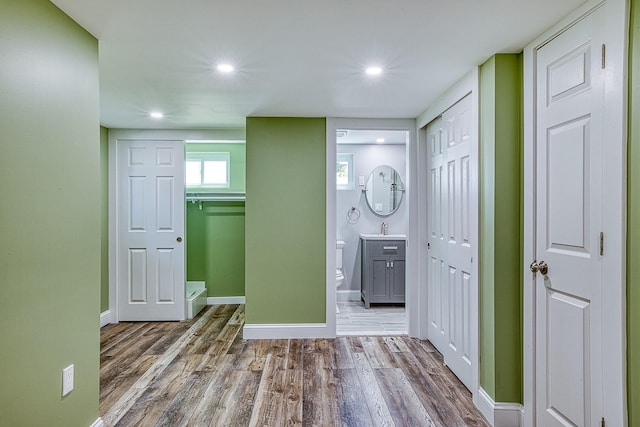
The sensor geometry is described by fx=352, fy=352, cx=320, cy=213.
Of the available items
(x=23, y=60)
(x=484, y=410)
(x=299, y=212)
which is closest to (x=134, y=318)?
(x=299, y=212)

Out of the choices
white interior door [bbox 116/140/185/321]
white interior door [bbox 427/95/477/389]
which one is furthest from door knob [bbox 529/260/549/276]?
white interior door [bbox 116/140/185/321]

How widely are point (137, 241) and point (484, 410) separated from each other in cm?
375

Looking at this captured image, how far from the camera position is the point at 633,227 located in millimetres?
1348

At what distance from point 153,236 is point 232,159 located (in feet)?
4.86

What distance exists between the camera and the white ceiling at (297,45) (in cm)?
161

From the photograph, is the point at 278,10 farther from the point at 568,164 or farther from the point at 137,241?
the point at 137,241

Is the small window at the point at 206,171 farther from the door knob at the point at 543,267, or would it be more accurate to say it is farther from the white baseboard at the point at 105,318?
the door knob at the point at 543,267

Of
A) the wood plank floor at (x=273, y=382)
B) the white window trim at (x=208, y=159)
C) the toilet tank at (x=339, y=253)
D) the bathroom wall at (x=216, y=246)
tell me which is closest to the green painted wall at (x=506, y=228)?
the wood plank floor at (x=273, y=382)

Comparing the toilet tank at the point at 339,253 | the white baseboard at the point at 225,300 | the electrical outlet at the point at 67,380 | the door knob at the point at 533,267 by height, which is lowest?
the white baseboard at the point at 225,300

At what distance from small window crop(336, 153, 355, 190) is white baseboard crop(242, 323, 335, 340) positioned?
2.19m

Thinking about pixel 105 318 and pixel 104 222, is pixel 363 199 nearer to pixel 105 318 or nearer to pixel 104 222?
pixel 104 222

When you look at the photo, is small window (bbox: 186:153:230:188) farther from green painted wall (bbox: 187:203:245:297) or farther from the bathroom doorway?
the bathroom doorway

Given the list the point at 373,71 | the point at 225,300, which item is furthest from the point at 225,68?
the point at 225,300

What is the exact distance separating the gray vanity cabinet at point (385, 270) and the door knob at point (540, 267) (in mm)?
2650
